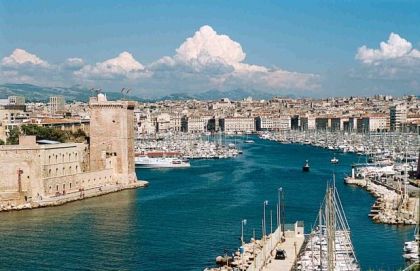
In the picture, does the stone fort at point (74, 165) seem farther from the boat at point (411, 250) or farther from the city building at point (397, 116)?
the city building at point (397, 116)

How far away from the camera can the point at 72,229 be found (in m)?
18.2

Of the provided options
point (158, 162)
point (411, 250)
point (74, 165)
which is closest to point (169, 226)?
point (411, 250)

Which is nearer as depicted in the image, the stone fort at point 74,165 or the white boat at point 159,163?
the stone fort at point 74,165

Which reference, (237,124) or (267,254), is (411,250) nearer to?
(267,254)

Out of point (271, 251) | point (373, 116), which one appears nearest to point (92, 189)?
point (271, 251)

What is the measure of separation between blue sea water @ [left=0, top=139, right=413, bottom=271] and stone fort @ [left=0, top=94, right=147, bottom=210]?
97 centimetres

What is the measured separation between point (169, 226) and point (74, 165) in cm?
749

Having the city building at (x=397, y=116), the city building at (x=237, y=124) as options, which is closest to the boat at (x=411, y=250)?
the city building at (x=397, y=116)

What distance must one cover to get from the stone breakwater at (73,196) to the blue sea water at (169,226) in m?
0.41

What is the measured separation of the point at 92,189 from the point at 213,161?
59.4 feet

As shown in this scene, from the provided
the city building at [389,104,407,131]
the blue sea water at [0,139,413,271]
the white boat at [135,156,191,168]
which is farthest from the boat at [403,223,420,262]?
the city building at [389,104,407,131]

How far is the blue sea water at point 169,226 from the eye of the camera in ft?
49.1

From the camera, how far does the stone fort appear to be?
22.2 metres

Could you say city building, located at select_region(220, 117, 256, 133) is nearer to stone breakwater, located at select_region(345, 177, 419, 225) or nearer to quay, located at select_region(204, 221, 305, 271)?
stone breakwater, located at select_region(345, 177, 419, 225)
